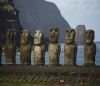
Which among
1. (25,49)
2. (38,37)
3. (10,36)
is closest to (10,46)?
(10,36)

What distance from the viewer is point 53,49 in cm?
2009

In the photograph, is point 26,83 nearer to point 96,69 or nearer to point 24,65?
point 24,65

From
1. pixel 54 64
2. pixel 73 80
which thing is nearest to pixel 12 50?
pixel 54 64

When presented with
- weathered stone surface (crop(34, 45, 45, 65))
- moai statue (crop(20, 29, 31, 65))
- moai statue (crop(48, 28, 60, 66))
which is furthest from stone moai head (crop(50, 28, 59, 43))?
moai statue (crop(20, 29, 31, 65))

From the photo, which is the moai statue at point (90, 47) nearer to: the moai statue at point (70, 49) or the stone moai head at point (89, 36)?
the stone moai head at point (89, 36)

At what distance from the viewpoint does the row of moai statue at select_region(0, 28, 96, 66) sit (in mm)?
19609

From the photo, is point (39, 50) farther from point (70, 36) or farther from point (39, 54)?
point (70, 36)

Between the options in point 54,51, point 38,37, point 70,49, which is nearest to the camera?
point 70,49

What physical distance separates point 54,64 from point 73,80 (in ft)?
4.41

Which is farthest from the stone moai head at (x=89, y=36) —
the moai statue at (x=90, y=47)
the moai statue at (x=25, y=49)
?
the moai statue at (x=25, y=49)

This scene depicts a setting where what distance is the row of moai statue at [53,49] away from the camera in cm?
1961

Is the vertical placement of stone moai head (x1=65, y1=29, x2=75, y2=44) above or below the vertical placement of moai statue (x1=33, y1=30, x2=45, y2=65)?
above

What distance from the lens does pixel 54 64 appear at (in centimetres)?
2000

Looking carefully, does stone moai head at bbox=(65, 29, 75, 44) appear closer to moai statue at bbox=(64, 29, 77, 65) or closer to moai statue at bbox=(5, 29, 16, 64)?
moai statue at bbox=(64, 29, 77, 65)
